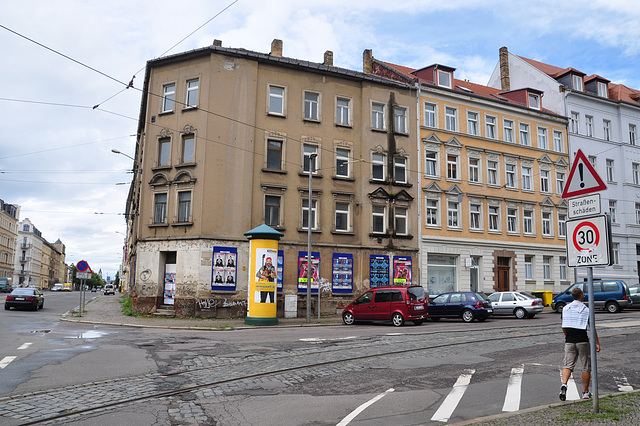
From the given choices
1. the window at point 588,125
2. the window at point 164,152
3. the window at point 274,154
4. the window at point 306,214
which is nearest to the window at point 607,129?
the window at point 588,125

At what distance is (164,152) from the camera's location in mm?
29391

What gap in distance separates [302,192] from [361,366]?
19.5 metres

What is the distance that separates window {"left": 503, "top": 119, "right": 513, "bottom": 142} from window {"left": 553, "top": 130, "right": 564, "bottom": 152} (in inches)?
174

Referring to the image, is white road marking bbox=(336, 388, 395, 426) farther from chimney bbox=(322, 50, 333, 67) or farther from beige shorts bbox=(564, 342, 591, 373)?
chimney bbox=(322, 50, 333, 67)

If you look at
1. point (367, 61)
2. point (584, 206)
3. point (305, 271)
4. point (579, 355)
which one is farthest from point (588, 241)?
point (367, 61)

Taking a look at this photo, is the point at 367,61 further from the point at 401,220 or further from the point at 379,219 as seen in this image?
the point at 379,219

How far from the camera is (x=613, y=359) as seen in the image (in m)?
11.8

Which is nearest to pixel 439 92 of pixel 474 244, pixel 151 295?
pixel 474 244

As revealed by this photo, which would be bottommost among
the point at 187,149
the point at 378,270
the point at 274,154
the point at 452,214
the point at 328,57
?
the point at 378,270

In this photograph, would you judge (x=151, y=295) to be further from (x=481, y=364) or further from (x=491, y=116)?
(x=491, y=116)

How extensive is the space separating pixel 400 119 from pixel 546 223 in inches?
575

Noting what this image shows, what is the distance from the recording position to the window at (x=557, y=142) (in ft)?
131

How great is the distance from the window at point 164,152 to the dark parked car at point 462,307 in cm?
1676

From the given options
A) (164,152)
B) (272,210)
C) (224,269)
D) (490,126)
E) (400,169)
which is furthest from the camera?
(490,126)
